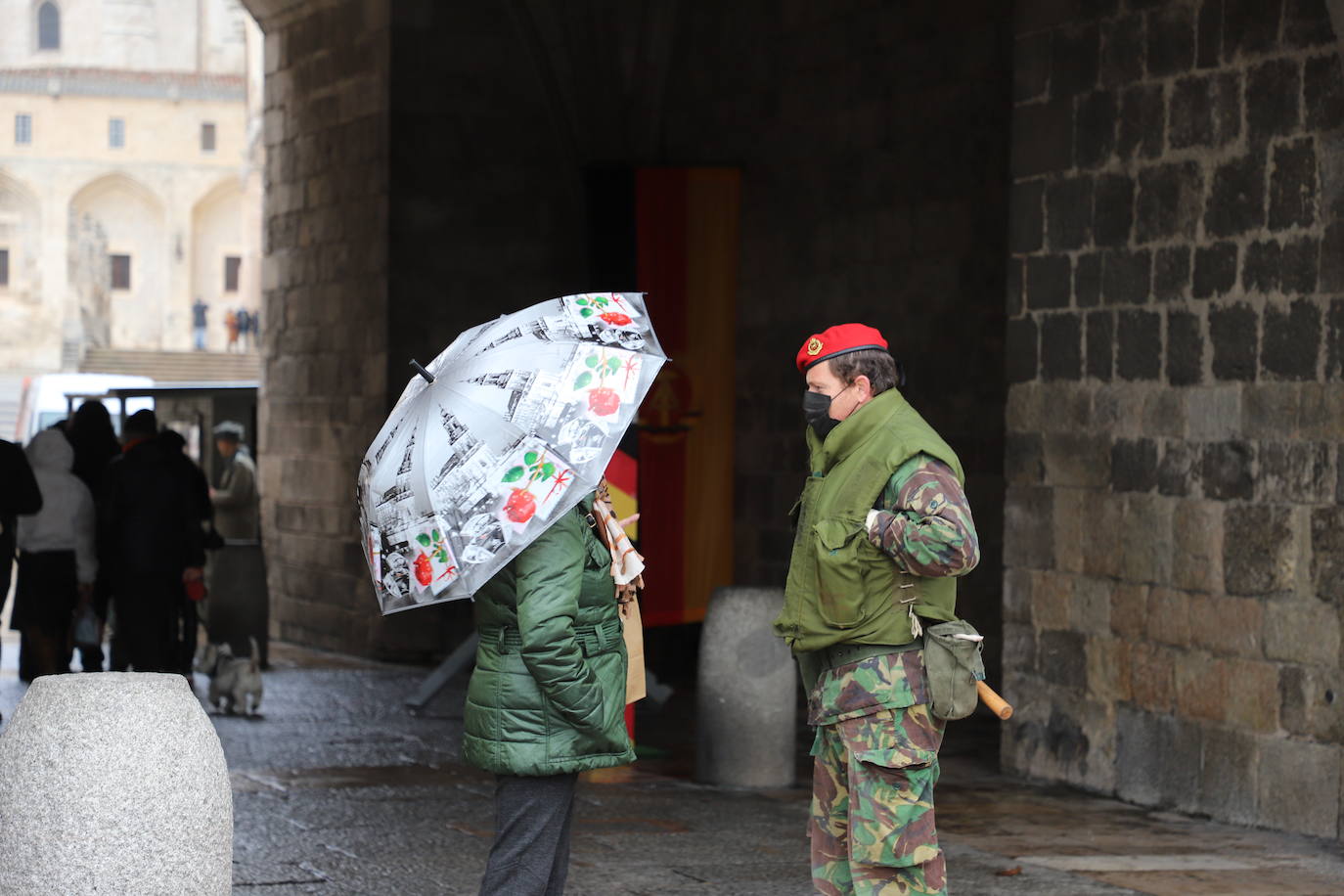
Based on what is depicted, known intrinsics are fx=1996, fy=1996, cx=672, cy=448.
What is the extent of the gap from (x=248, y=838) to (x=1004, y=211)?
20.0 ft

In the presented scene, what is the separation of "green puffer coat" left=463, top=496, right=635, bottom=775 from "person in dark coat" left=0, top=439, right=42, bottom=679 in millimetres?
5374

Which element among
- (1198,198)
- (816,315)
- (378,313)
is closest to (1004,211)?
(816,315)

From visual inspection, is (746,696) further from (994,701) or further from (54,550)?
(54,550)

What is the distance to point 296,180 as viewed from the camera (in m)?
15.4

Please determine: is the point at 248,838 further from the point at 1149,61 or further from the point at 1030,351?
the point at 1149,61

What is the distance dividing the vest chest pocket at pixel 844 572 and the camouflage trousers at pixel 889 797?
0.23 meters

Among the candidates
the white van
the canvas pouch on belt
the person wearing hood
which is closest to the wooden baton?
the canvas pouch on belt

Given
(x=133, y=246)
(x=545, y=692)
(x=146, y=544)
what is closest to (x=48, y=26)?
(x=133, y=246)

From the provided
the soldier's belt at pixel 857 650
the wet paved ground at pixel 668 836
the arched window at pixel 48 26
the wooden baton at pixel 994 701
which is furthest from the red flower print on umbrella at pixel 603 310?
the arched window at pixel 48 26

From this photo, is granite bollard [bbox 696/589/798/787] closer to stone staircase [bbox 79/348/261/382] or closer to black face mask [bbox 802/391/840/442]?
black face mask [bbox 802/391/840/442]

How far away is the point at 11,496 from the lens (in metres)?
9.20

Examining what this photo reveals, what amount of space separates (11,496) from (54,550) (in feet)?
4.40

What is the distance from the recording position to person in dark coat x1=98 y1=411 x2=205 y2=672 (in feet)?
32.2

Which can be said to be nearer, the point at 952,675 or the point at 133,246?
the point at 952,675
